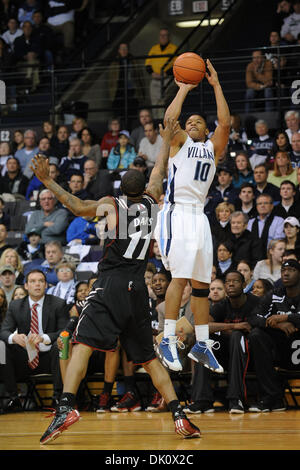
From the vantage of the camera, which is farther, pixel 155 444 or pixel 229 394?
pixel 229 394

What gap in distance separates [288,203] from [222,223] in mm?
956

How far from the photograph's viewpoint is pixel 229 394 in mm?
8508

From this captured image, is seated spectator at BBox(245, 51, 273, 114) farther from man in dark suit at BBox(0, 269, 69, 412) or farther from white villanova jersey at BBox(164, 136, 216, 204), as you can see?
white villanova jersey at BBox(164, 136, 216, 204)

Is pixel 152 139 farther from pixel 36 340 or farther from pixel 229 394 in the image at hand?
pixel 229 394

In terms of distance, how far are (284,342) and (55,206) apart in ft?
19.4

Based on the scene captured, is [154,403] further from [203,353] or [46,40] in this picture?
[46,40]

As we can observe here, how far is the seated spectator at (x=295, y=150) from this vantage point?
1212 centimetres

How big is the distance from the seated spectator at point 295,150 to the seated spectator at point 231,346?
3557 millimetres

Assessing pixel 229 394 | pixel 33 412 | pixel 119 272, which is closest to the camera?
pixel 119 272

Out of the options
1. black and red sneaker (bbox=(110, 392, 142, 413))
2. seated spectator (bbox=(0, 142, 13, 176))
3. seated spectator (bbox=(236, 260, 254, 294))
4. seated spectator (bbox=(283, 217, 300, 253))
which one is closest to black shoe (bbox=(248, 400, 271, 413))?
black and red sneaker (bbox=(110, 392, 142, 413))

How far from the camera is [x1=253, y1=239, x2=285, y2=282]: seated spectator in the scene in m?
10.3

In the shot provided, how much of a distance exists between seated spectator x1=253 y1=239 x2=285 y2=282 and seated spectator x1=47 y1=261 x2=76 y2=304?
8.22 feet
